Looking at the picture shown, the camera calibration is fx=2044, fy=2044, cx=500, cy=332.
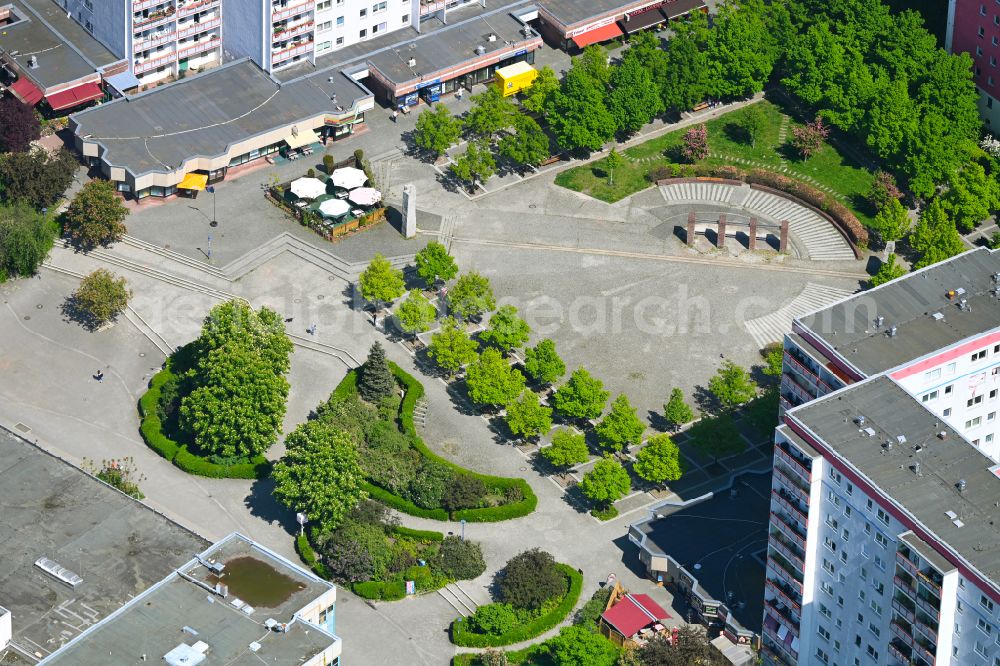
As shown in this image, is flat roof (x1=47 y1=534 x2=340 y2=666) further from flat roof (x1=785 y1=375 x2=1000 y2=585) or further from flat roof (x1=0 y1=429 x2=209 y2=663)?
flat roof (x1=785 y1=375 x2=1000 y2=585)

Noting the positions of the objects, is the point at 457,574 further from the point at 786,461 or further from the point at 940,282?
the point at 940,282

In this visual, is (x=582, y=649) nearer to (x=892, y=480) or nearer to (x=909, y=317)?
(x=892, y=480)

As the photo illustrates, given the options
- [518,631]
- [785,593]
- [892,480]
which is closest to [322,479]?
[518,631]

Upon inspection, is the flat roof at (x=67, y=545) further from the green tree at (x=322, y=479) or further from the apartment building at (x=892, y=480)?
the apartment building at (x=892, y=480)

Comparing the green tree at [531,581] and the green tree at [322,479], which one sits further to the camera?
the green tree at [322,479]

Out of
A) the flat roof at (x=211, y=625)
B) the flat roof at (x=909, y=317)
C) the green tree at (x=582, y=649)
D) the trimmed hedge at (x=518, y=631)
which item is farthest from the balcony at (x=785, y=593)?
the flat roof at (x=211, y=625)

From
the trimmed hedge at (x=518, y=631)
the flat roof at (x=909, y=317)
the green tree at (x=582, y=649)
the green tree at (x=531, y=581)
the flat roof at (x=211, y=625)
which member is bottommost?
the trimmed hedge at (x=518, y=631)
